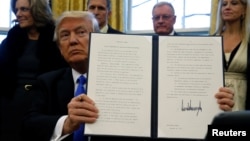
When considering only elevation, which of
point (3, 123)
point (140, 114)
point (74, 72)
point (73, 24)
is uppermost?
point (73, 24)

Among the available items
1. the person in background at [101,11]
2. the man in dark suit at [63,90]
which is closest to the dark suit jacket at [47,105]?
the man in dark suit at [63,90]

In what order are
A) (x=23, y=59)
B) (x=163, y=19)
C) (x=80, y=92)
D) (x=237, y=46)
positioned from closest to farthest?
1. (x=80, y=92)
2. (x=237, y=46)
3. (x=23, y=59)
4. (x=163, y=19)

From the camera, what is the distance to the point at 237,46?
288 cm

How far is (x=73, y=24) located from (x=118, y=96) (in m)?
0.48

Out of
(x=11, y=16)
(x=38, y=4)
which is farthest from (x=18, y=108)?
(x=11, y=16)

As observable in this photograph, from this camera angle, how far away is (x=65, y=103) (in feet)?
6.36

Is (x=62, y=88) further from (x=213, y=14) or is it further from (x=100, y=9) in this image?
(x=213, y=14)

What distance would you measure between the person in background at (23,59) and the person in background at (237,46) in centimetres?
118

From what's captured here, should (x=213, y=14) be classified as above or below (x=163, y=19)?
above

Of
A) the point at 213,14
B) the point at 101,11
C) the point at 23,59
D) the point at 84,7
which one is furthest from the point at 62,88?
the point at 84,7

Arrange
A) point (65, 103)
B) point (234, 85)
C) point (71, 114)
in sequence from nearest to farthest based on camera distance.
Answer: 1. point (71, 114)
2. point (65, 103)
3. point (234, 85)

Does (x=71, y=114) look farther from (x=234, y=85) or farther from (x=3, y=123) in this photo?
(x=3, y=123)

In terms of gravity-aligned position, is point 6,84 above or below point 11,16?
below

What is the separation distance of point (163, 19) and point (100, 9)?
1.85 feet
